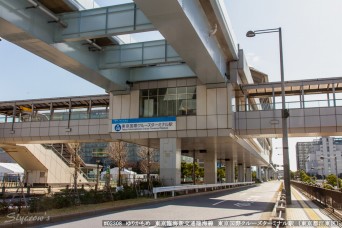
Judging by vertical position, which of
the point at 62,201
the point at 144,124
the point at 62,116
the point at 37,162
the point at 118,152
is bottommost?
the point at 62,201

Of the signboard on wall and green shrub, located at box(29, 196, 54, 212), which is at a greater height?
the signboard on wall

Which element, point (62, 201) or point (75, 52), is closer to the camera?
point (62, 201)

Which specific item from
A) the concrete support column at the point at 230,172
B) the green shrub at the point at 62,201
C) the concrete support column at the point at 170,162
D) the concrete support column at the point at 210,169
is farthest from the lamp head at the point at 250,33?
the concrete support column at the point at 230,172

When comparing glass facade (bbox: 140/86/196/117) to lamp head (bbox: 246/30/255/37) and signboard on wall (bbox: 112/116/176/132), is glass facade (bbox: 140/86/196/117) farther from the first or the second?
lamp head (bbox: 246/30/255/37)

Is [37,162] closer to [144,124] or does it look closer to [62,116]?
[62,116]

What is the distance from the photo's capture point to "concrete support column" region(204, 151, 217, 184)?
4150cm

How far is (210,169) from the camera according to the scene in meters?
42.7

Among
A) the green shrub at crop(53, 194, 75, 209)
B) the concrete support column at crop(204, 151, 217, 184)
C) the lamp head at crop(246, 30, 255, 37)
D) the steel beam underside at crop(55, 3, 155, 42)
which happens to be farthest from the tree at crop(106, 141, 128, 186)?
the green shrub at crop(53, 194, 75, 209)

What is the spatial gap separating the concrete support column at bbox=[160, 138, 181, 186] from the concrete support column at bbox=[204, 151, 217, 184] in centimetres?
1298

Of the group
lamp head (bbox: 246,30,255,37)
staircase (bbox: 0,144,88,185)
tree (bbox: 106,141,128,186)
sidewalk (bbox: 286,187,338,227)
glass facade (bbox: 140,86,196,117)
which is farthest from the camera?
tree (bbox: 106,141,128,186)

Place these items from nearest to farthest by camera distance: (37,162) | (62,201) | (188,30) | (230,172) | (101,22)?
(62,201) < (188,30) < (101,22) < (37,162) < (230,172)

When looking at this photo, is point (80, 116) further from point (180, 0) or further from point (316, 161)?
point (316, 161)

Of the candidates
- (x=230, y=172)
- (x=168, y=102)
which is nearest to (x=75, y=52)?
(x=168, y=102)

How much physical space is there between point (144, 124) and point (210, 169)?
51.0 feet
